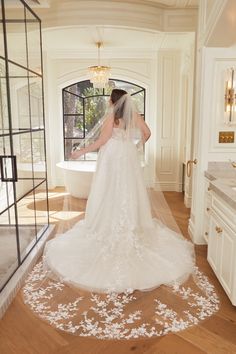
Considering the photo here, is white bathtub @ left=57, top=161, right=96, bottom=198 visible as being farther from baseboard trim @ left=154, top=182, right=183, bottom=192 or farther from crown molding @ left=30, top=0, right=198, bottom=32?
crown molding @ left=30, top=0, right=198, bottom=32

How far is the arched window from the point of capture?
6781mm

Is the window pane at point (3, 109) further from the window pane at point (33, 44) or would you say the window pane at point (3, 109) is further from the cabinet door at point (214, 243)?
the cabinet door at point (214, 243)

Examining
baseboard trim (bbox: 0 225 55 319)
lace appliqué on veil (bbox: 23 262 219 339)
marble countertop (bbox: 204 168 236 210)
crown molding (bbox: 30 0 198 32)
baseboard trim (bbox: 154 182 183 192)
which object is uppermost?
crown molding (bbox: 30 0 198 32)

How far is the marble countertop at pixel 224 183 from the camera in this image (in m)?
2.39

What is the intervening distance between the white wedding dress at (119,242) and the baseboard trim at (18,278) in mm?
114

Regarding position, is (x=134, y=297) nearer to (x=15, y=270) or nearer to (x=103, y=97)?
(x=15, y=270)

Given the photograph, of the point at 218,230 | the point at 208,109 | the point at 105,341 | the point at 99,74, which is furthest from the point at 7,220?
the point at 99,74

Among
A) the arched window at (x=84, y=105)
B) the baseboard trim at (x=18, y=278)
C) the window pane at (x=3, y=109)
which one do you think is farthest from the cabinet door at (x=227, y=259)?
the arched window at (x=84, y=105)

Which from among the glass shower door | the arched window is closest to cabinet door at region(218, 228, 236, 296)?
the glass shower door

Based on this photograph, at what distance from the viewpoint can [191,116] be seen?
483 centimetres

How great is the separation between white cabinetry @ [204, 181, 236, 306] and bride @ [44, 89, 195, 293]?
12.9 inches

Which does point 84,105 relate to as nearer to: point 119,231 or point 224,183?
point 119,231

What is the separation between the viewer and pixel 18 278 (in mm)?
2707

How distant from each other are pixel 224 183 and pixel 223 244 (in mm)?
593
